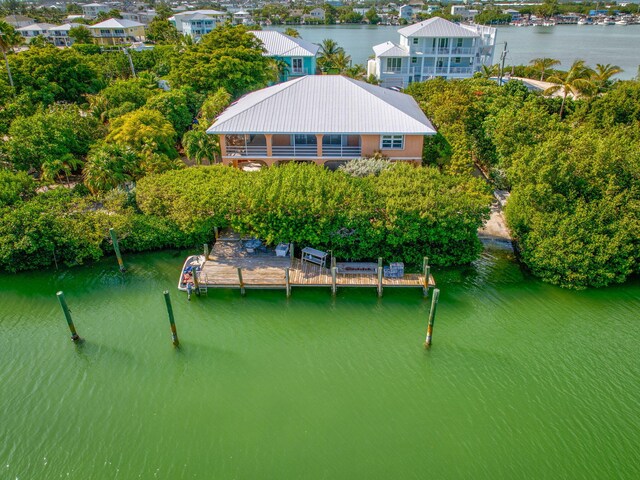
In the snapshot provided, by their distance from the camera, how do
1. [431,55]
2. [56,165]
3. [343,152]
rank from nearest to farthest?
[56,165] → [343,152] → [431,55]

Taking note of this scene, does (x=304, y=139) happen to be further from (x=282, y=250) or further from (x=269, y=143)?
(x=282, y=250)

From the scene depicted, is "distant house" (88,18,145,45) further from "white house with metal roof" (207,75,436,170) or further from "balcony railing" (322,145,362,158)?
"balcony railing" (322,145,362,158)

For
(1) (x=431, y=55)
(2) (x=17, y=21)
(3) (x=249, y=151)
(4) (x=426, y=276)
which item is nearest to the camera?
(4) (x=426, y=276)

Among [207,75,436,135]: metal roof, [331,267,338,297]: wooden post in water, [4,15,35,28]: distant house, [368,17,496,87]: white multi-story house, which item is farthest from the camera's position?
[4,15,35,28]: distant house

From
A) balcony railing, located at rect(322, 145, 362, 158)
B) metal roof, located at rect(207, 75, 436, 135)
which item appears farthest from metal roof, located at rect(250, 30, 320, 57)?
balcony railing, located at rect(322, 145, 362, 158)

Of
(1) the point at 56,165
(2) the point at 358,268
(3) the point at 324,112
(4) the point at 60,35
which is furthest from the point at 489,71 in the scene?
(4) the point at 60,35

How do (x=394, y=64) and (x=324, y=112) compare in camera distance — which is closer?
(x=324, y=112)

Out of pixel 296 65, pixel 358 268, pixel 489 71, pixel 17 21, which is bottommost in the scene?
pixel 358 268

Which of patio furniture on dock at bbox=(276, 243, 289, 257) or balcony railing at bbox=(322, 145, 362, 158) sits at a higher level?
balcony railing at bbox=(322, 145, 362, 158)
